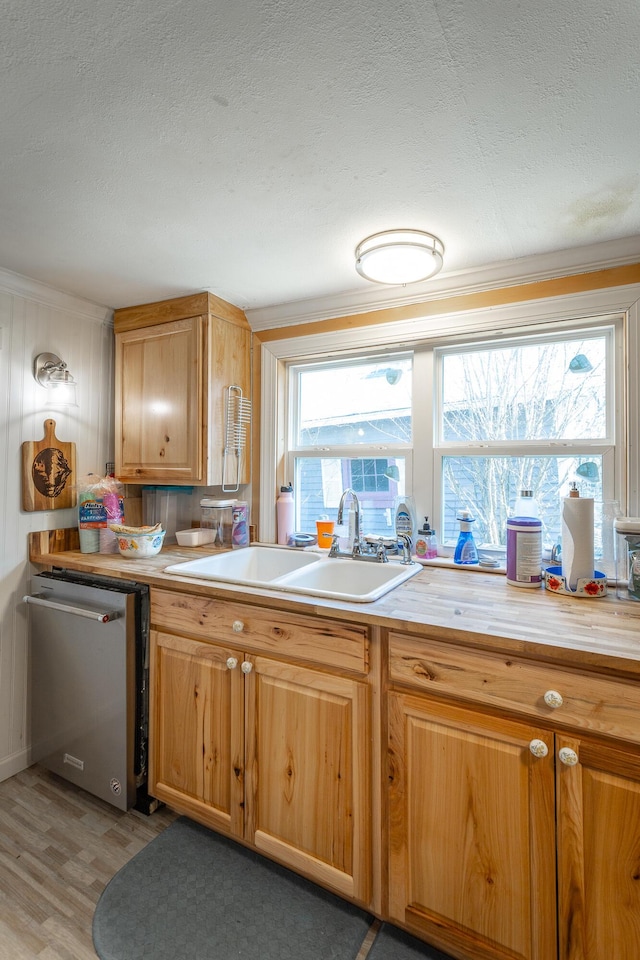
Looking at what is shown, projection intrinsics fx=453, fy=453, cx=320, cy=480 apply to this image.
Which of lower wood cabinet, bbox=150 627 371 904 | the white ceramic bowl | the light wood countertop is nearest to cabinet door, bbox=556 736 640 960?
the light wood countertop

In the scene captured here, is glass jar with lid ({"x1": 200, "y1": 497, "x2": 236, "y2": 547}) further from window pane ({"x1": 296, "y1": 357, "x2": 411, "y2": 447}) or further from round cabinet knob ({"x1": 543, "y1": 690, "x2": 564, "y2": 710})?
round cabinet knob ({"x1": 543, "y1": 690, "x2": 564, "y2": 710})

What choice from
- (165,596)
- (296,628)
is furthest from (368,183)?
(165,596)

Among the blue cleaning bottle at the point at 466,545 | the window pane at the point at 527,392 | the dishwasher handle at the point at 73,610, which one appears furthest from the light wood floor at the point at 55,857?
the window pane at the point at 527,392

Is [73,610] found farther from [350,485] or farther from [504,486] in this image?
[504,486]

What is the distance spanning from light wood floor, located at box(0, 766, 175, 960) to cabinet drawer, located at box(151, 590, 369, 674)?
0.79 m

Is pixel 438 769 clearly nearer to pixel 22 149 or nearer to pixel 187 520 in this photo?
pixel 187 520

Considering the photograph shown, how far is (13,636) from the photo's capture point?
2062 mm

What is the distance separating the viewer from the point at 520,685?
1115 millimetres

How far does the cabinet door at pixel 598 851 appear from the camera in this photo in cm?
101

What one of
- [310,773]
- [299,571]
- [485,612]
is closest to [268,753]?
[310,773]

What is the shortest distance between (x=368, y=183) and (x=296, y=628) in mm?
1351

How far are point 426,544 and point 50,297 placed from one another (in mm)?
2094

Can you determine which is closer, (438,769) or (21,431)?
(438,769)

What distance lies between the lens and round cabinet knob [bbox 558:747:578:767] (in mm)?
1056
